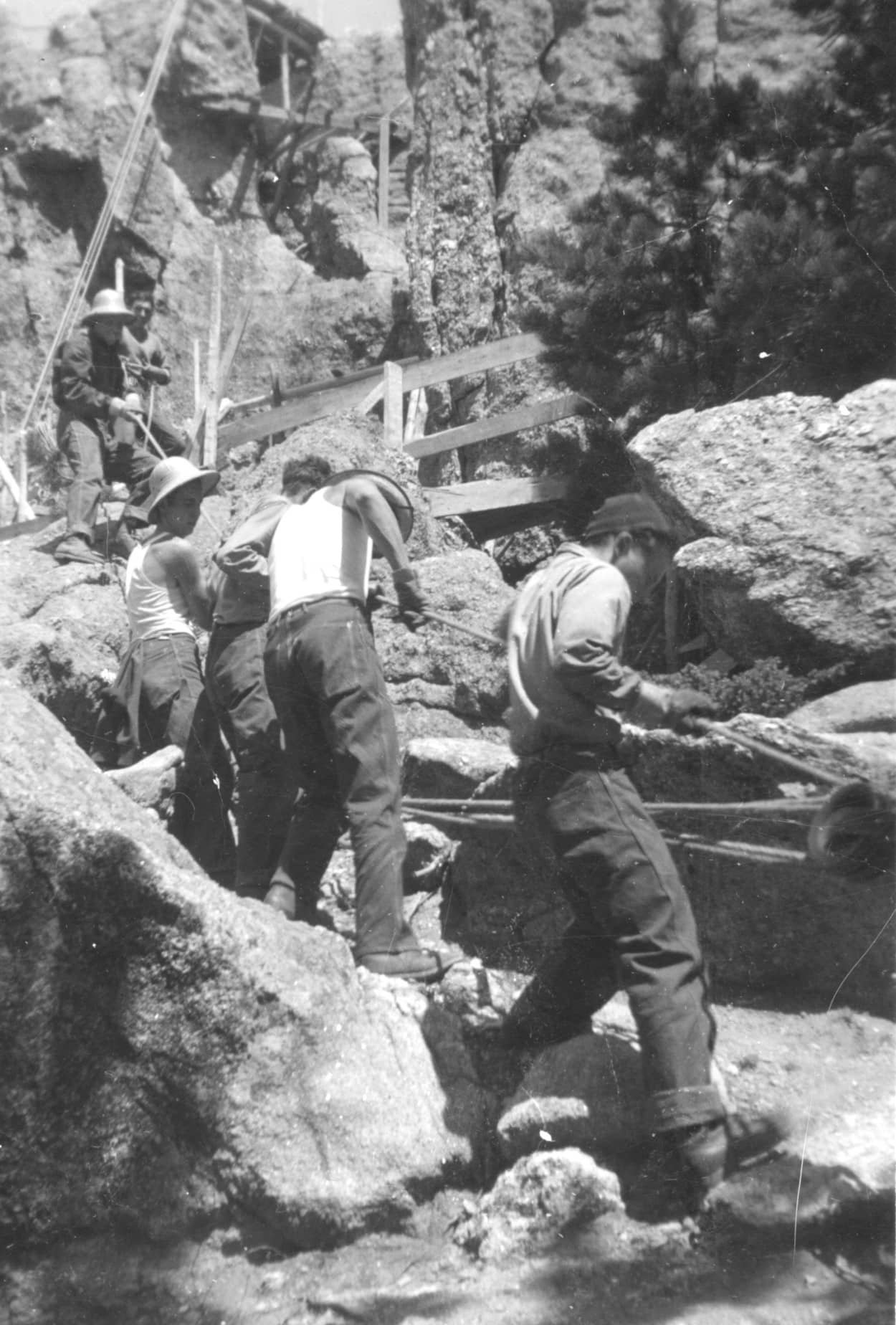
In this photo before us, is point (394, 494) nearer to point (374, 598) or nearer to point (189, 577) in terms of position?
point (374, 598)

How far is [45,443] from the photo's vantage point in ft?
25.5

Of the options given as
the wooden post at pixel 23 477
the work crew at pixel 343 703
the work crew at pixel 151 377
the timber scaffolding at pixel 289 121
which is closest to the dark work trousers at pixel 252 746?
the work crew at pixel 343 703

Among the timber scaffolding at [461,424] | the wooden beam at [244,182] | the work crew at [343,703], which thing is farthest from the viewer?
the wooden beam at [244,182]

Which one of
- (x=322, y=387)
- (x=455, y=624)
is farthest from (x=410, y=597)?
(x=322, y=387)

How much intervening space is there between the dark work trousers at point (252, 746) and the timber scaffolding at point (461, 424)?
3.55 feet

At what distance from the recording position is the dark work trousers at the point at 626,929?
2.72m

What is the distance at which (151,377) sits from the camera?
715 centimetres

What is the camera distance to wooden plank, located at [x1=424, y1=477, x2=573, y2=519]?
14.0ft

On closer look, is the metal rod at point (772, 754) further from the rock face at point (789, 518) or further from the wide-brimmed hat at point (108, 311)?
the wide-brimmed hat at point (108, 311)

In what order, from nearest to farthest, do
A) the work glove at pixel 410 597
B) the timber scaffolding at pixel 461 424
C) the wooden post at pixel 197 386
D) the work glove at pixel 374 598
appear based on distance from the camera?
the work glove at pixel 410 597
the work glove at pixel 374 598
the timber scaffolding at pixel 461 424
the wooden post at pixel 197 386

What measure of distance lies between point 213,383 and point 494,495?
4281mm

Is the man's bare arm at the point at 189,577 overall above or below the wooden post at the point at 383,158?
below

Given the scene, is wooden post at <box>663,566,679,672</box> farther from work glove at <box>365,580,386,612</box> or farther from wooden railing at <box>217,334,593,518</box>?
work glove at <box>365,580,386,612</box>

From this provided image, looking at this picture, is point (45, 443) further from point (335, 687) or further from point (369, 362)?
point (335, 687)
